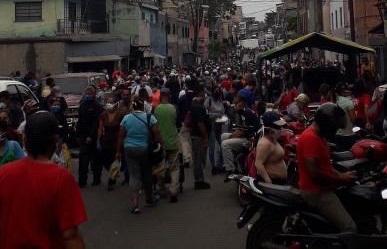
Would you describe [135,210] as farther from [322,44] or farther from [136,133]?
[322,44]

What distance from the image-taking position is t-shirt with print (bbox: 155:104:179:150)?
1098 cm

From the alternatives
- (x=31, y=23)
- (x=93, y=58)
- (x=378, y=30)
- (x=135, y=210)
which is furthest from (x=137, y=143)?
(x=31, y=23)

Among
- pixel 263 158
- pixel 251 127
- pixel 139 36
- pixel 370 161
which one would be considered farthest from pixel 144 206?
pixel 139 36

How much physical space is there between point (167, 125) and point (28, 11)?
93.9ft

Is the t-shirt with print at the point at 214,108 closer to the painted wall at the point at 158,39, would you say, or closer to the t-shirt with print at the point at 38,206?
the t-shirt with print at the point at 38,206

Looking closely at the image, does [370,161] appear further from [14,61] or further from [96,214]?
[14,61]

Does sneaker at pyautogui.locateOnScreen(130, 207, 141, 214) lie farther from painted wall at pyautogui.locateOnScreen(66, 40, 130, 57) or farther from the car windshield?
painted wall at pyautogui.locateOnScreen(66, 40, 130, 57)

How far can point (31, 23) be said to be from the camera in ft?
123

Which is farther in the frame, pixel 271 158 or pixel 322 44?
pixel 322 44

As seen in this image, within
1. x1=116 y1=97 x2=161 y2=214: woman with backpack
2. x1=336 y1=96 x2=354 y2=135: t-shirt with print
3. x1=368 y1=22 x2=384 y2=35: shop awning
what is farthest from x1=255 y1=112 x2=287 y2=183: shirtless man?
x1=368 y1=22 x2=384 y2=35: shop awning

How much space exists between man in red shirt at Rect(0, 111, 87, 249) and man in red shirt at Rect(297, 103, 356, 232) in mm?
2787

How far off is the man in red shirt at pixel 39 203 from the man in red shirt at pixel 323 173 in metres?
2.79

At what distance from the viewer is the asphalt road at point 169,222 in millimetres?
8438

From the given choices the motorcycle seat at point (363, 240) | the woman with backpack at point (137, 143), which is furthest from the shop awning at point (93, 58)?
the motorcycle seat at point (363, 240)
